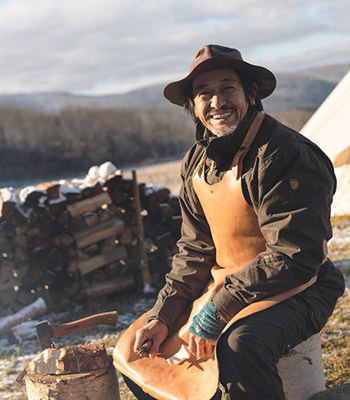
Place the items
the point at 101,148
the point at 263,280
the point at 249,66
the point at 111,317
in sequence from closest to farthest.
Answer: the point at 263,280 → the point at 249,66 → the point at 111,317 → the point at 101,148

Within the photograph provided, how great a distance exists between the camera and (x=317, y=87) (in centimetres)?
6038

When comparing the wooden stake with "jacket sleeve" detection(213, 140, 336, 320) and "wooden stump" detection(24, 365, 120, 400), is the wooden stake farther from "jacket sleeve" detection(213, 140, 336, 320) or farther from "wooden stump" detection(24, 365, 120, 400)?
"jacket sleeve" detection(213, 140, 336, 320)

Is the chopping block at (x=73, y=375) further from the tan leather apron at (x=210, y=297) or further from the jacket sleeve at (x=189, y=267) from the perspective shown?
the jacket sleeve at (x=189, y=267)

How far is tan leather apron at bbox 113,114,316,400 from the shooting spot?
1.65 meters

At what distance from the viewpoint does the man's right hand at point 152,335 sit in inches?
73.1

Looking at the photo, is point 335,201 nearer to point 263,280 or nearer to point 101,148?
point 263,280

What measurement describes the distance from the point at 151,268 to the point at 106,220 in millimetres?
670

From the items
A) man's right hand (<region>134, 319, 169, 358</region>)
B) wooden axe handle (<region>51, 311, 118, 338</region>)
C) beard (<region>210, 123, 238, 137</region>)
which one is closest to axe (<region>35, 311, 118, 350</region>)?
wooden axe handle (<region>51, 311, 118, 338</region>)

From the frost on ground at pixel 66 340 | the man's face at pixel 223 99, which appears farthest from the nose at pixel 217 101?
the frost on ground at pixel 66 340

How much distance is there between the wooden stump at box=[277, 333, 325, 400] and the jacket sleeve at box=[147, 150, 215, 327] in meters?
0.43

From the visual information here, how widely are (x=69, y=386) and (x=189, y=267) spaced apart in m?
0.63

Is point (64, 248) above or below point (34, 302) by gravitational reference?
above

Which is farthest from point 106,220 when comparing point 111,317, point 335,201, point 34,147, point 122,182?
point 34,147

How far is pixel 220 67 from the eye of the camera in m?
1.85
